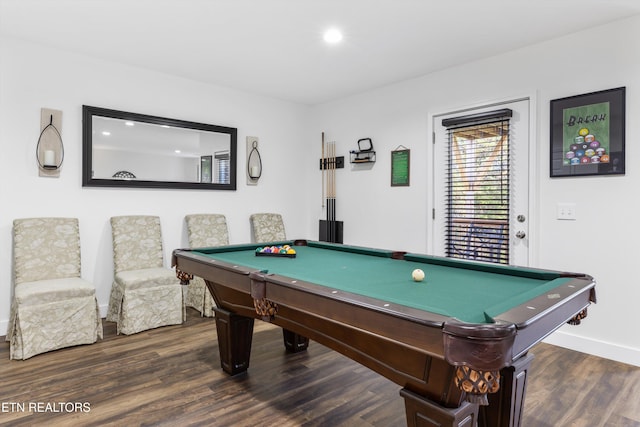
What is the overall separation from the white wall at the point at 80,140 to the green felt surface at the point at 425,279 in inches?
63.8

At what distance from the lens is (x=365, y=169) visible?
4.64m

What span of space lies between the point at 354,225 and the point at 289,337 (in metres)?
2.17

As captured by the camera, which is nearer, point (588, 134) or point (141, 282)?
point (588, 134)

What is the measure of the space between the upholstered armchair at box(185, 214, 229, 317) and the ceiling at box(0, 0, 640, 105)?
1.58m

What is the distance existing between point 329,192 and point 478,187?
2.03m

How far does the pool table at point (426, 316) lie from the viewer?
1104 mm

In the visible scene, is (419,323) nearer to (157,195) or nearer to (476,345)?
(476,345)

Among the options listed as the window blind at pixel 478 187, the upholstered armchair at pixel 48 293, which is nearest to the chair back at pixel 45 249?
the upholstered armchair at pixel 48 293

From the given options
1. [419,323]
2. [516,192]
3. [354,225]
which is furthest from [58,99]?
[516,192]

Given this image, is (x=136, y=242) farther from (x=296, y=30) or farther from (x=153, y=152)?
(x=296, y=30)

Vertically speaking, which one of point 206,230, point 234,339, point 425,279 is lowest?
point 234,339

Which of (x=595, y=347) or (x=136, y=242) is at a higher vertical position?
(x=136, y=242)

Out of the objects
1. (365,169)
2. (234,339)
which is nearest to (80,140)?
(234,339)

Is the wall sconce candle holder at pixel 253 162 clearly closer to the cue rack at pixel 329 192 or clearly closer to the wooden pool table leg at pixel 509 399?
the cue rack at pixel 329 192
